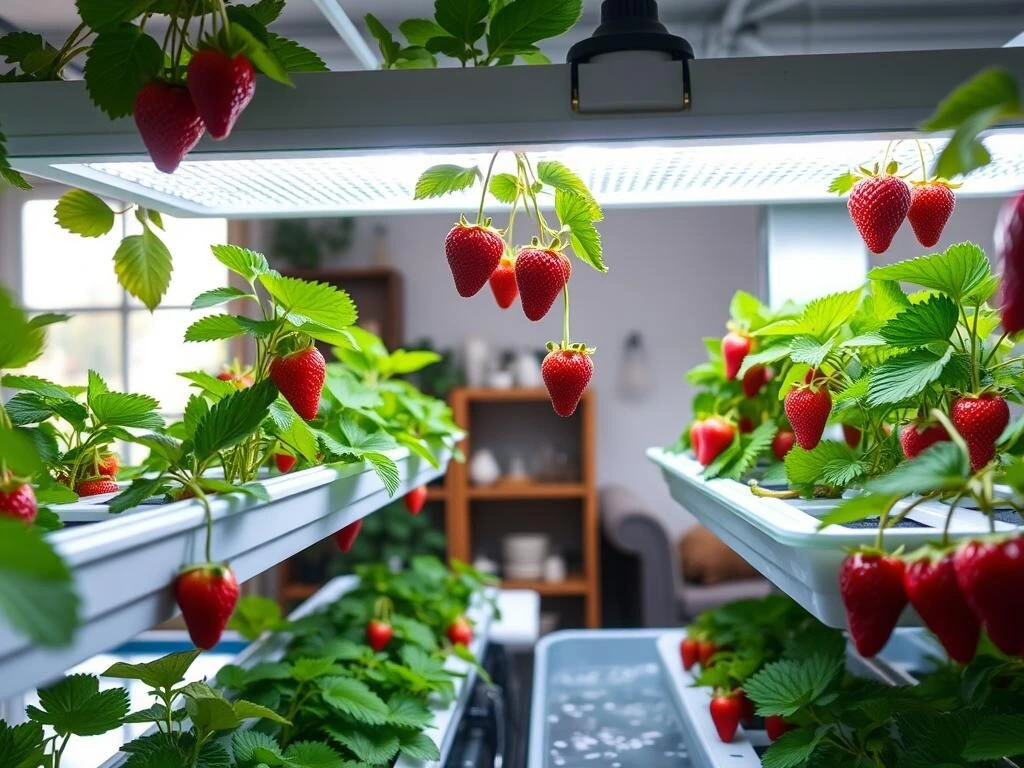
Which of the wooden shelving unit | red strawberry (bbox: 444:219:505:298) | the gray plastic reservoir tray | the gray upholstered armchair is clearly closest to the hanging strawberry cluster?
red strawberry (bbox: 444:219:505:298)

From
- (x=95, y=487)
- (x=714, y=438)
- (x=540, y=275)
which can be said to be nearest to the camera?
(x=540, y=275)

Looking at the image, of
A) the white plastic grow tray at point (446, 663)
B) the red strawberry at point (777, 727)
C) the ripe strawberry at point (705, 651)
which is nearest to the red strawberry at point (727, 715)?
the red strawberry at point (777, 727)

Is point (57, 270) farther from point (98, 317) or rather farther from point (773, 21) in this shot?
point (773, 21)

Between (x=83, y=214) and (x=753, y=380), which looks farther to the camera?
(x=753, y=380)

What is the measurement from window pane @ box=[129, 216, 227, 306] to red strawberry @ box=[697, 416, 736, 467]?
3547 millimetres

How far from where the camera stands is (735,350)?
4.50 ft

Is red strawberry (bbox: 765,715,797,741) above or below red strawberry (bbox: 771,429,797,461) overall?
below

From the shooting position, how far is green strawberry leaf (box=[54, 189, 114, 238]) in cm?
102

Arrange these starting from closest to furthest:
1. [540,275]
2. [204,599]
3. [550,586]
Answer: [204,599]
[540,275]
[550,586]

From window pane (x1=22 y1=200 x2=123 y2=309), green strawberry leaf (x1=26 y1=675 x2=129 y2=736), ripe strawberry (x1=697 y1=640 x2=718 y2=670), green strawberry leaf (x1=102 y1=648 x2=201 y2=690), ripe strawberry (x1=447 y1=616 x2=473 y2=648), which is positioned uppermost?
window pane (x1=22 y1=200 x2=123 y2=309)

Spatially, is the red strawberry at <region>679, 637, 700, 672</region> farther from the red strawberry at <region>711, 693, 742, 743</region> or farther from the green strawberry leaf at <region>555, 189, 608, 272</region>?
the green strawberry leaf at <region>555, 189, 608, 272</region>

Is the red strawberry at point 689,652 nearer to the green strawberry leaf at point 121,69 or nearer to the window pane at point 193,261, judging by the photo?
the green strawberry leaf at point 121,69

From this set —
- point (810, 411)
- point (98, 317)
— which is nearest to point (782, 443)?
point (810, 411)

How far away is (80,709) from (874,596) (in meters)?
0.79
